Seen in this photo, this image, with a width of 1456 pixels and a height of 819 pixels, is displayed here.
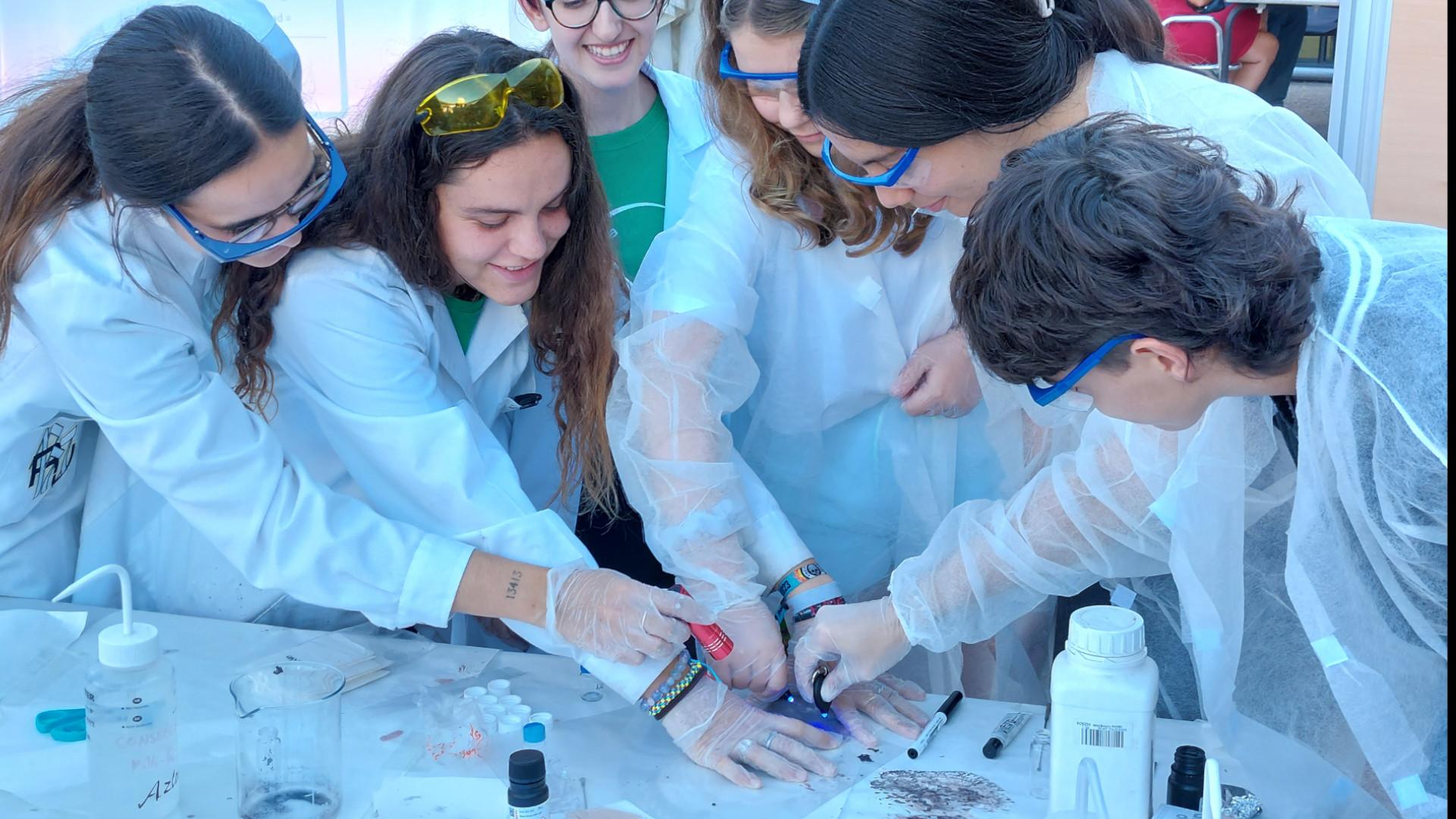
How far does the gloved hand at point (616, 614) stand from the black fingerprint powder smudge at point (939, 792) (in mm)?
317

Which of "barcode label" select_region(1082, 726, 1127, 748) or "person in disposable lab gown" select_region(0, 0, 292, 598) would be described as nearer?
"barcode label" select_region(1082, 726, 1127, 748)

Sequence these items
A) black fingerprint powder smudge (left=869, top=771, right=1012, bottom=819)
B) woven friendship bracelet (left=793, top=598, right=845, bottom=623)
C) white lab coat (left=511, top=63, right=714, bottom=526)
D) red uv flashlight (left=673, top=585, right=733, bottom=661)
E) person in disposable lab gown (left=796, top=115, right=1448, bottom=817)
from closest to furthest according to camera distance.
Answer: person in disposable lab gown (left=796, top=115, right=1448, bottom=817) → black fingerprint powder smudge (left=869, top=771, right=1012, bottom=819) → red uv flashlight (left=673, top=585, right=733, bottom=661) → woven friendship bracelet (left=793, top=598, right=845, bottom=623) → white lab coat (left=511, top=63, right=714, bottom=526)

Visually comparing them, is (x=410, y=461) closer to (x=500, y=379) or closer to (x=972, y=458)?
(x=500, y=379)

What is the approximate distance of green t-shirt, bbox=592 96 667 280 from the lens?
6.73 feet

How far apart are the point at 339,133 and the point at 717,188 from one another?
57 cm

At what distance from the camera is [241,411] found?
1593 millimetres

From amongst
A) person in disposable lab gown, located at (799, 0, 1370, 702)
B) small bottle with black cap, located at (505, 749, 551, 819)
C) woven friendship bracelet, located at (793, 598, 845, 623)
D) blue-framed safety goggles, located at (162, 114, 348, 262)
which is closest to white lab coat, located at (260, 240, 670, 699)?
blue-framed safety goggles, located at (162, 114, 348, 262)

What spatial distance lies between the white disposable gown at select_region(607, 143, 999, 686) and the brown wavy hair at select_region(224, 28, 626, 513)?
8cm

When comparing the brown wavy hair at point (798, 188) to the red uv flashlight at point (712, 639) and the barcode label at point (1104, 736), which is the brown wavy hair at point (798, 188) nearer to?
the red uv flashlight at point (712, 639)

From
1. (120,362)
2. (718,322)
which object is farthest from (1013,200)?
(120,362)

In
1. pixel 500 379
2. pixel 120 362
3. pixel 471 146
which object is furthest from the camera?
pixel 500 379

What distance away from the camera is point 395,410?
1.67 metres

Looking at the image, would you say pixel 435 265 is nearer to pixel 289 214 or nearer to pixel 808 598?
pixel 289 214

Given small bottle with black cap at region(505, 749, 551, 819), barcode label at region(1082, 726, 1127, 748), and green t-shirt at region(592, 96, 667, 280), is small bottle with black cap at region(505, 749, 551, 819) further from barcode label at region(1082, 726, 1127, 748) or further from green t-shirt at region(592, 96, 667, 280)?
green t-shirt at region(592, 96, 667, 280)
